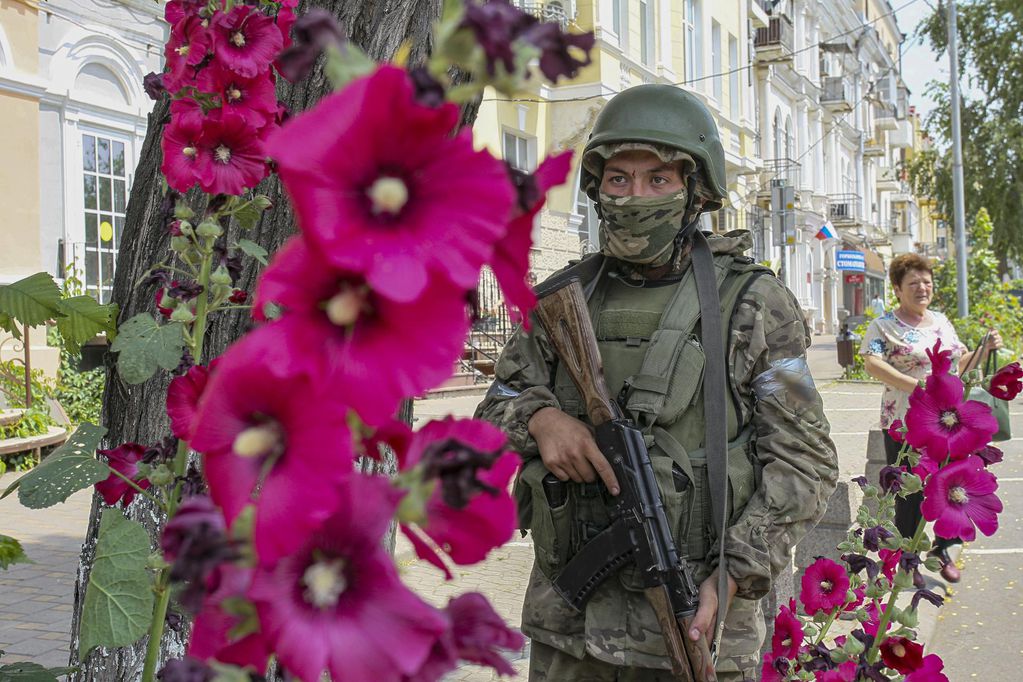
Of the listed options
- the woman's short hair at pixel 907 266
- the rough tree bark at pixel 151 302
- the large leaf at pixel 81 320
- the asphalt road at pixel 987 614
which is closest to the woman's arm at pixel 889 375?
the woman's short hair at pixel 907 266

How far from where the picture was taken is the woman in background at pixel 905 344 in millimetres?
6184

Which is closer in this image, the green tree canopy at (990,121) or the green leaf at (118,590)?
the green leaf at (118,590)

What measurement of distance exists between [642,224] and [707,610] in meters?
0.99

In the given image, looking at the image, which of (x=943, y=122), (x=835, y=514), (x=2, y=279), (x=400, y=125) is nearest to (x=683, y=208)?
(x=400, y=125)

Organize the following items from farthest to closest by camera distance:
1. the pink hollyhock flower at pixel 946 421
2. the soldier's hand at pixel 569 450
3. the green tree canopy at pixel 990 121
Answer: the green tree canopy at pixel 990 121 → the soldier's hand at pixel 569 450 → the pink hollyhock flower at pixel 946 421

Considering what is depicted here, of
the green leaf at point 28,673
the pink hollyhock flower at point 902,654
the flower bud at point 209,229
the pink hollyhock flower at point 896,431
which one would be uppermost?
the flower bud at point 209,229

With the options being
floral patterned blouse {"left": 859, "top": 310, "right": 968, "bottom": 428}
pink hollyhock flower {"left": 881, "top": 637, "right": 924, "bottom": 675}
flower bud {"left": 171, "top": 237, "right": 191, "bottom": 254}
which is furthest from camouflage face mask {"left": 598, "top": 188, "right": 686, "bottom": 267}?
floral patterned blouse {"left": 859, "top": 310, "right": 968, "bottom": 428}

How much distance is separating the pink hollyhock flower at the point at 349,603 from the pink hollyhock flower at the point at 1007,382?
79.0 inches

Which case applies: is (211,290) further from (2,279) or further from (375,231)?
(2,279)

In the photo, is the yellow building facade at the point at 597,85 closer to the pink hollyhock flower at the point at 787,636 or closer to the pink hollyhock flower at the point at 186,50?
the pink hollyhock flower at the point at 787,636

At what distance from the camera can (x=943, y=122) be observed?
27578 millimetres

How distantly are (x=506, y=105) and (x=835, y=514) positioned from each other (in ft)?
44.4

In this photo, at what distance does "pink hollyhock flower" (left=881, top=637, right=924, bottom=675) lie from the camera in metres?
2.31

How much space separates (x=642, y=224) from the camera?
2.63 metres
